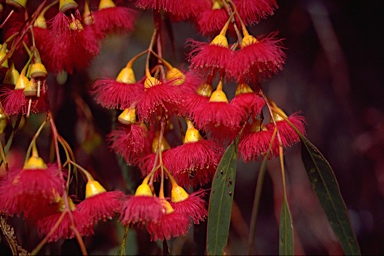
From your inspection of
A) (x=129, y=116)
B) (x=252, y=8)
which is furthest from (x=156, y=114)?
(x=252, y=8)

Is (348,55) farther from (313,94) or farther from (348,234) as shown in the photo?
(348,234)

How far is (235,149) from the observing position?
2.72 feet

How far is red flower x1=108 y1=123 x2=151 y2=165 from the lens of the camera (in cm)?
89

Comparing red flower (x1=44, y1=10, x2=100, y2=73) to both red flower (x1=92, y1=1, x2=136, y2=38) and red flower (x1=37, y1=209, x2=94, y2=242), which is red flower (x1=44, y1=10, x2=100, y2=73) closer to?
red flower (x1=92, y1=1, x2=136, y2=38)

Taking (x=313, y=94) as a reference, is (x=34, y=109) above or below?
above

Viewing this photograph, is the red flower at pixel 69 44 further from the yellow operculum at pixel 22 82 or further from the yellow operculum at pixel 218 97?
the yellow operculum at pixel 218 97

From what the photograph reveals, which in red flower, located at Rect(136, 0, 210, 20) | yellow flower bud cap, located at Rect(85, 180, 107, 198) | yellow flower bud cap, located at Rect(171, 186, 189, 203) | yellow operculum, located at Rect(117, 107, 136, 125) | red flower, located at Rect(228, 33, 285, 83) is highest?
red flower, located at Rect(136, 0, 210, 20)

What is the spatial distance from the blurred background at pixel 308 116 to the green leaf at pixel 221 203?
1.41ft

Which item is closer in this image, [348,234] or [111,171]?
[348,234]

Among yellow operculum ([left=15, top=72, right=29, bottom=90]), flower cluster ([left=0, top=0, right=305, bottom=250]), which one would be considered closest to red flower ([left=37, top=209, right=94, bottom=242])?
flower cluster ([left=0, top=0, right=305, bottom=250])

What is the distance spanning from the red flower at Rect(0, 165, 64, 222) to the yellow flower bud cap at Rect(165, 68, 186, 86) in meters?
0.25

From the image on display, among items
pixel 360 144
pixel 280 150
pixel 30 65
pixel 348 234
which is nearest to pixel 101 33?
pixel 30 65

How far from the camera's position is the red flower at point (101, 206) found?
0.79 meters

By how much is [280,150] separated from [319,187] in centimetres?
9
